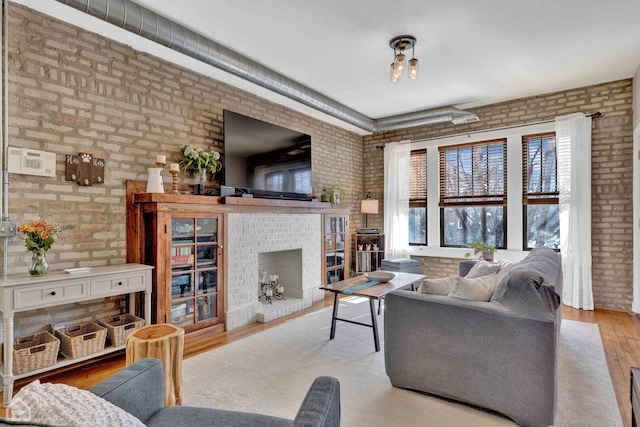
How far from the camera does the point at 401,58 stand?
3037mm

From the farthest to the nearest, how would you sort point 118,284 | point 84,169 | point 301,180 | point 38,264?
point 301,180 < point 84,169 < point 118,284 < point 38,264

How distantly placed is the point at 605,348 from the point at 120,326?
4274mm

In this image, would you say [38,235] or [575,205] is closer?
[38,235]

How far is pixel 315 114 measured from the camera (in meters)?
5.30

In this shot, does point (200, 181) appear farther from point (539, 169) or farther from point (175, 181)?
point (539, 169)

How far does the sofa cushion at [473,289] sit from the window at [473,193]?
11.2ft

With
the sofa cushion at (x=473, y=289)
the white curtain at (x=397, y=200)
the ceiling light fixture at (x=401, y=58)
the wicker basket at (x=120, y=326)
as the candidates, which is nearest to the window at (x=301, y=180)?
the white curtain at (x=397, y=200)

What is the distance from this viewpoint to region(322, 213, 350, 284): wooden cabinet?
5.22 meters

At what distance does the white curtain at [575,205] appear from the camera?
4359 millimetres

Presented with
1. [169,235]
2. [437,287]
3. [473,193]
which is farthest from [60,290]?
[473,193]

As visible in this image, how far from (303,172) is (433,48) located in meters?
2.27

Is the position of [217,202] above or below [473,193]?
below

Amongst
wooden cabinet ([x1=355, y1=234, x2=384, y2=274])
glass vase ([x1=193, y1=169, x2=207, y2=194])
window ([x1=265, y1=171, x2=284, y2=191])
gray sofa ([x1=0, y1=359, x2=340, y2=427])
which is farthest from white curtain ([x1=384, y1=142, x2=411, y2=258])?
gray sofa ([x1=0, y1=359, x2=340, y2=427])

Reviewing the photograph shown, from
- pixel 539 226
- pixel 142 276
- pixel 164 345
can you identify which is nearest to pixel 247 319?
pixel 142 276
